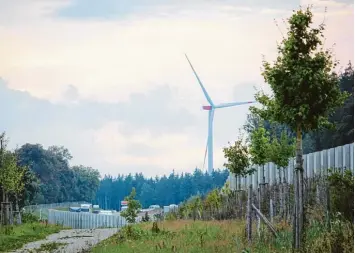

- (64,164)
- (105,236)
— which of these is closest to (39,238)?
(105,236)

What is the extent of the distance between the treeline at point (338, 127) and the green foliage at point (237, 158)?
358 mm

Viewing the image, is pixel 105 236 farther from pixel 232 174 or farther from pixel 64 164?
pixel 232 174

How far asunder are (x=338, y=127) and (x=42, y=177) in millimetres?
2750

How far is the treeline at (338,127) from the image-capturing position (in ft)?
24.2

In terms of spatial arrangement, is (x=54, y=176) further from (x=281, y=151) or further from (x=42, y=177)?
(x=281, y=151)

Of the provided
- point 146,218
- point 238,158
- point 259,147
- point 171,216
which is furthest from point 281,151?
point 146,218

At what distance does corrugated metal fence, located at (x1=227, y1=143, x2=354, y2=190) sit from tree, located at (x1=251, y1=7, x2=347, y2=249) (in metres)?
1.94

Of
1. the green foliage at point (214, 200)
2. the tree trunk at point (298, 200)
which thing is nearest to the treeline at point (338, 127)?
the tree trunk at point (298, 200)

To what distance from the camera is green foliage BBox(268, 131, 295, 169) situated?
35.2 ft

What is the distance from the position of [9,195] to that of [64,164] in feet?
6.57

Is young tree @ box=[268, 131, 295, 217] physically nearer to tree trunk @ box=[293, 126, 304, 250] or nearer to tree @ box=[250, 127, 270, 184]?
tree @ box=[250, 127, 270, 184]

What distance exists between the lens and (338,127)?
8500 millimetres

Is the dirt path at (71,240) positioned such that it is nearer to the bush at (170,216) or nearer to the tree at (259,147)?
the bush at (170,216)

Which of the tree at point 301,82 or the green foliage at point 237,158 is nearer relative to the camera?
the tree at point 301,82
